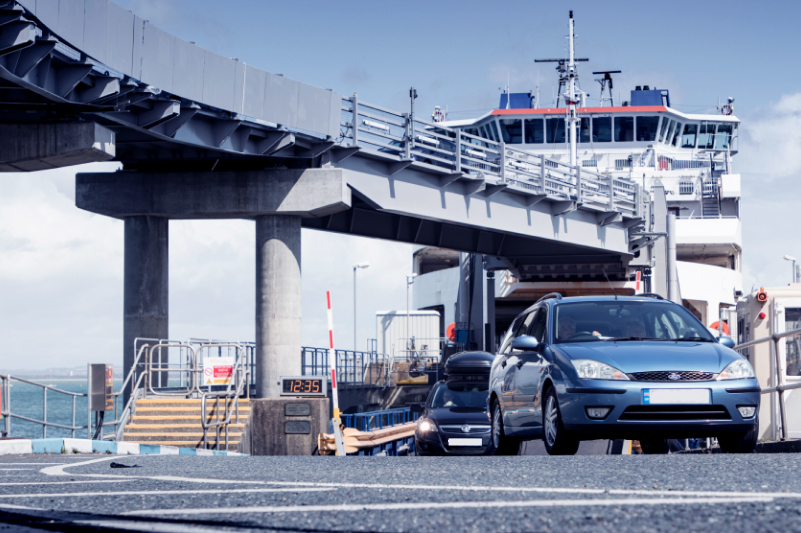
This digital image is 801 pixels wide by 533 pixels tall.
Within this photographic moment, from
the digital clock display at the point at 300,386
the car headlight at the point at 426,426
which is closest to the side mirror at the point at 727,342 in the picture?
the car headlight at the point at 426,426

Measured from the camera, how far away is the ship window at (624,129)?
183 feet

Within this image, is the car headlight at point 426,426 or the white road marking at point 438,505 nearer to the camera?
the white road marking at point 438,505

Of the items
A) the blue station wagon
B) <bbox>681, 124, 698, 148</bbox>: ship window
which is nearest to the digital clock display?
the blue station wagon

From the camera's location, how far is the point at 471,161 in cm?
2828

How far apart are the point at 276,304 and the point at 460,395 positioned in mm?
7894

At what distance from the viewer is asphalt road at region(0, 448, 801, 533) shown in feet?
13.7

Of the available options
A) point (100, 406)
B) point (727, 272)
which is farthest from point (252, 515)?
point (727, 272)

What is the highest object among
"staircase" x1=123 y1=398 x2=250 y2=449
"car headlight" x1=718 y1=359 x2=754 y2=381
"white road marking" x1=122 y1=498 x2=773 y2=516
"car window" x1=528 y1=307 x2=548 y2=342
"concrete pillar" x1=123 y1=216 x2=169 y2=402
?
"concrete pillar" x1=123 y1=216 x2=169 y2=402

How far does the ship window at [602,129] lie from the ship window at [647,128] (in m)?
1.71

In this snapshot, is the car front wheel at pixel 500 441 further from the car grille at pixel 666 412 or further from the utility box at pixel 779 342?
the utility box at pixel 779 342

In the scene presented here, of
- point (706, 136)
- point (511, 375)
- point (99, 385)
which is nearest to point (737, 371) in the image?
point (511, 375)

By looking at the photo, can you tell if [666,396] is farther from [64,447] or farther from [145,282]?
[145,282]

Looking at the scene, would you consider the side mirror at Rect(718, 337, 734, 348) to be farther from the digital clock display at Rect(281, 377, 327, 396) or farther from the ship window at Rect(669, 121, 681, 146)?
the ship window at Rect(669, 121, 681, 146)

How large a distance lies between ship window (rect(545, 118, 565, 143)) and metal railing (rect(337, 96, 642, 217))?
21422 millimetres
